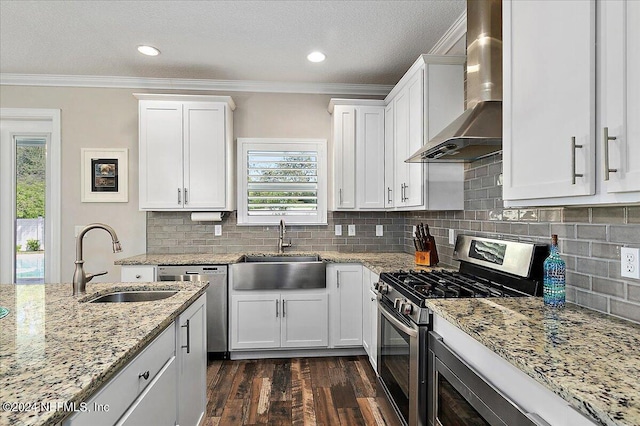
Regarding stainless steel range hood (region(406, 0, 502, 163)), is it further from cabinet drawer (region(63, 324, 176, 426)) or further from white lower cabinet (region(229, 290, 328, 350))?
white lower cabinet (region(229, 290, 328, 350))

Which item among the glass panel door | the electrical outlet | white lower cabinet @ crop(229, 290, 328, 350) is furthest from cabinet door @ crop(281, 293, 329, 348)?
the glass panel door

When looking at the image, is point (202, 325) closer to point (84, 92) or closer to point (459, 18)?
point (459, 18)

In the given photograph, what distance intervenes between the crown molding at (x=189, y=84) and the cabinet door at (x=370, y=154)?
47cm

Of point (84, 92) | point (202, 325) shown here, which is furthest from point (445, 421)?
point (84, 92)

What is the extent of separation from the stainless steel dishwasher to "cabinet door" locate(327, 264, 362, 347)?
94 centimetres

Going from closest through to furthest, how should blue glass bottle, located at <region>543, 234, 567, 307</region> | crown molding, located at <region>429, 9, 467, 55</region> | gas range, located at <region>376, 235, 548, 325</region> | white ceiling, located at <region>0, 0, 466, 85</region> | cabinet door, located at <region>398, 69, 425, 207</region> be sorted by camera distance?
blue glass bottle, located at <region>543, 234, 567, 307</region> < gas range, located at <region>376, 235, 548, 325</region> < white ceiling, located at <region>0, 0, 466, 85</region> < crown molding, located at <region>429, 9, 467, 55</region> < cabinet door, located at <region>398, 69, 425, 207</region>

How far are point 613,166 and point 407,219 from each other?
2830mm

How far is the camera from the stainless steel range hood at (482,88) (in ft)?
5.98

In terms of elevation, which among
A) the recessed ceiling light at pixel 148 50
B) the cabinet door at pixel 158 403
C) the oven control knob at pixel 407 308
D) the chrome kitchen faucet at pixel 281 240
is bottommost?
the cabinet door at pixel 158 403

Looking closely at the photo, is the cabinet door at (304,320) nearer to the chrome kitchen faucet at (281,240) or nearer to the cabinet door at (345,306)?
the cabinet door at (345,306)

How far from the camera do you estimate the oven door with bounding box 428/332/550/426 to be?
3.37 feet

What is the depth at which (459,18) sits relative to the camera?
2.50 m

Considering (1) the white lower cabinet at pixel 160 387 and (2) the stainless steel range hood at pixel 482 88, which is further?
(2) the stainless steel range hood at pixel 482 88

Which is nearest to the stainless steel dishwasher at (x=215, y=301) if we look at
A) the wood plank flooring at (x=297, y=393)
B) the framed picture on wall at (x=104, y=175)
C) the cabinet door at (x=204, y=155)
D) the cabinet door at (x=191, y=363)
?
the wood plank flooring at (x=297, y=393)
